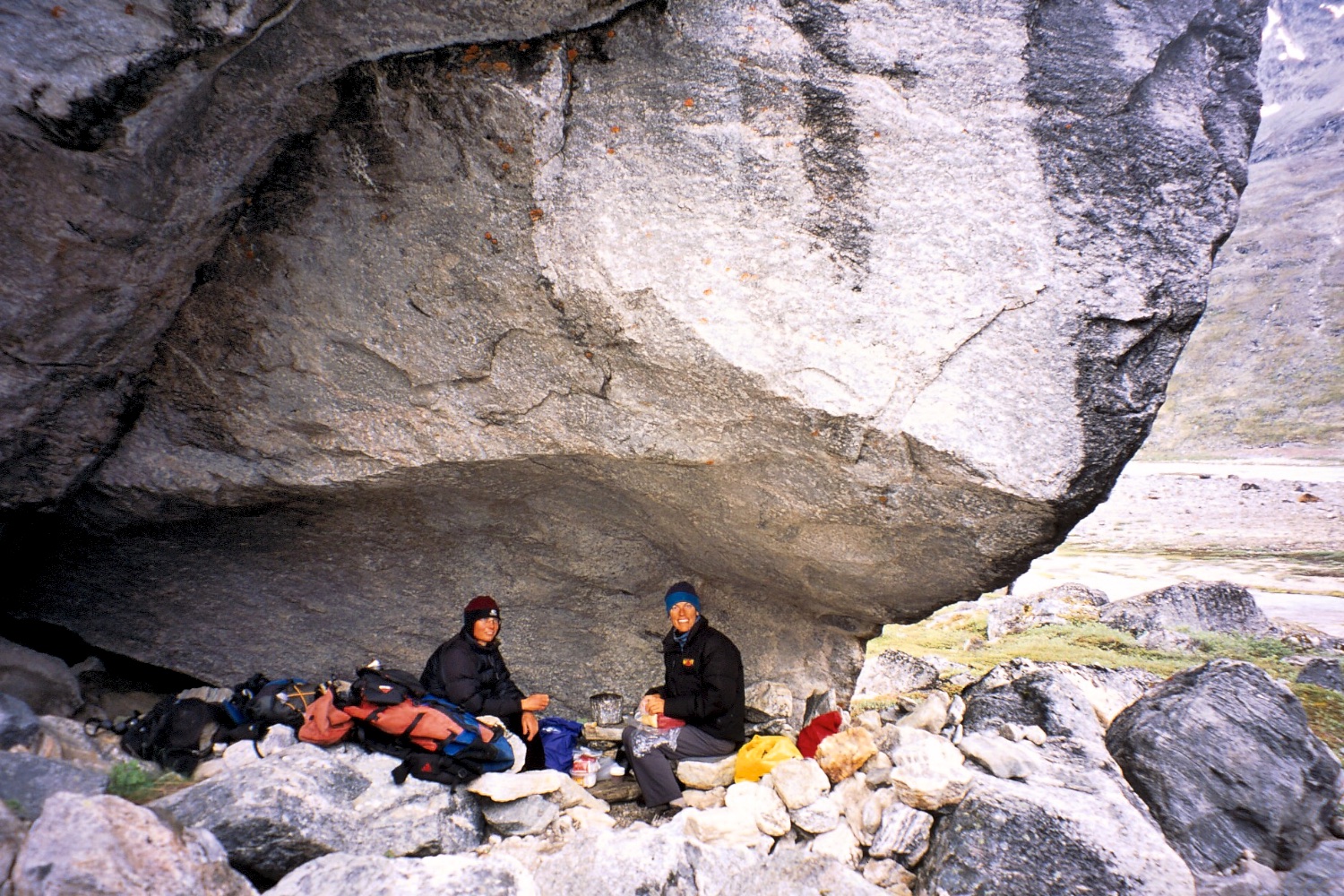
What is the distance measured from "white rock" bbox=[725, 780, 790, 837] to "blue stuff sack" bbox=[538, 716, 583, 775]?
1.27 metres

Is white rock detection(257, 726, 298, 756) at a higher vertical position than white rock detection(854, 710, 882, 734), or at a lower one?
lower

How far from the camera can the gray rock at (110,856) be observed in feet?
9.07

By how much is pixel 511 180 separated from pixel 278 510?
130 inches

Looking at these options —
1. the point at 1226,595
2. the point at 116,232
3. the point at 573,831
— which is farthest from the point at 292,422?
the point at 1226,595

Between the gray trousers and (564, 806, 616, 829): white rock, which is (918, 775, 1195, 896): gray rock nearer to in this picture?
the gray trousers

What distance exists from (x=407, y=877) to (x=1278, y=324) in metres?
57.0

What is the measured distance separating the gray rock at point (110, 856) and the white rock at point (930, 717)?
4.40 m

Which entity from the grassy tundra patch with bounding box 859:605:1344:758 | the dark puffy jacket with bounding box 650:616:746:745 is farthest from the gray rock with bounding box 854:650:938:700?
the dark puffy jacket with bounding box 650:616:746:745

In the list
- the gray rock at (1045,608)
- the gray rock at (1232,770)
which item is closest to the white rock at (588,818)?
the gray rock at (1232,770)

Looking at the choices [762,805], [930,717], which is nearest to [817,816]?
[762,805]

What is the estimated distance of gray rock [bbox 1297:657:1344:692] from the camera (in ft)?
20.9

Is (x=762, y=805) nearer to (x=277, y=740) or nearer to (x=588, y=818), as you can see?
(x=588, y=818)

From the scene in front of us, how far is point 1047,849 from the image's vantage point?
391 cm

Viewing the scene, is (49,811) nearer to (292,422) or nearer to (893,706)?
(292,422)
